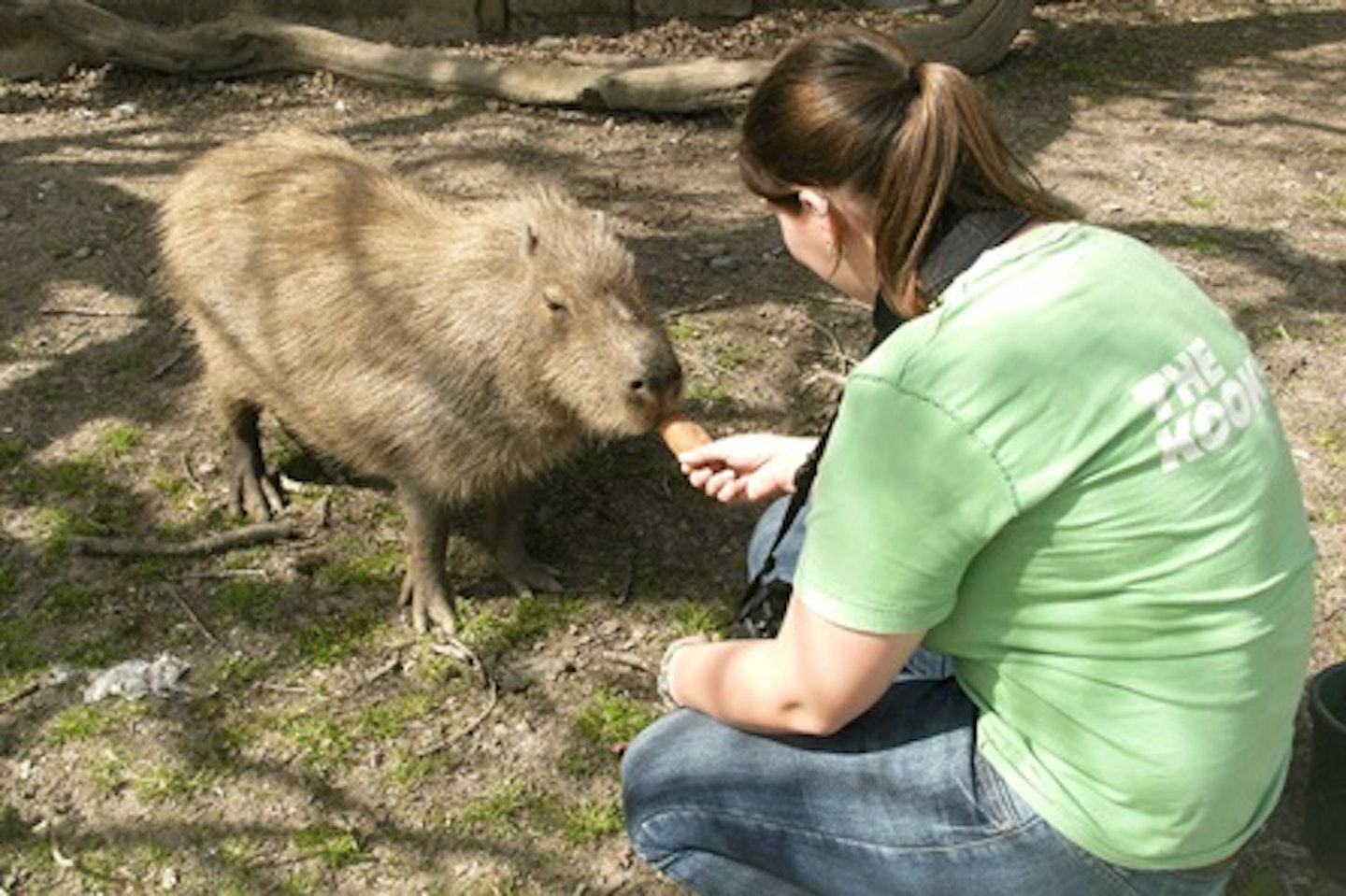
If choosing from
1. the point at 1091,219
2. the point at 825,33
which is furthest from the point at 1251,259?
the point at 825,33

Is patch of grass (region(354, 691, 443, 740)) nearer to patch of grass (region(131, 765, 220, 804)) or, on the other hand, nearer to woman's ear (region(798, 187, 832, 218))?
patch of grass (region(131, 765, 220, 804))

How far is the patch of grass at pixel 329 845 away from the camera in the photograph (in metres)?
2.65

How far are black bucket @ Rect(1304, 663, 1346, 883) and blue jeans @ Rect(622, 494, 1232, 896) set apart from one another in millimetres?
606

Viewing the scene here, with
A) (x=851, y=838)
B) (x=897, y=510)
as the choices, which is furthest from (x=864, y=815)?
(x=897, y=510)

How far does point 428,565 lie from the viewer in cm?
321

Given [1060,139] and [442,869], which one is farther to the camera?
[1060,139]

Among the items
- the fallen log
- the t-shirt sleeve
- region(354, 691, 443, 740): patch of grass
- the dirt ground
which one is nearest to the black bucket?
the dirt ground

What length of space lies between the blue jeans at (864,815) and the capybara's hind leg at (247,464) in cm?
170

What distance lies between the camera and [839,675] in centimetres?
Result: 180

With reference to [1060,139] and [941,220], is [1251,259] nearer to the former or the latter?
[1060,139]

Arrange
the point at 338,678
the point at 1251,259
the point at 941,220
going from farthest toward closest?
the point at 1251,259
the point at 338,678
the point at 941,220

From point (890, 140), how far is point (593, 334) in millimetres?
1227

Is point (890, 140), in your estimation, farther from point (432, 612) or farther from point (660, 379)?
point (432, 612)

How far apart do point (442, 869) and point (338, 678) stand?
59 cm
